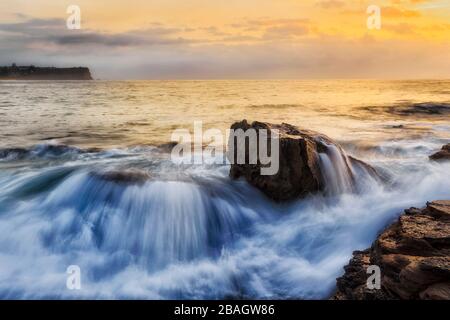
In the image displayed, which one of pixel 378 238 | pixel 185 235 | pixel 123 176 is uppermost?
pixel 123 176

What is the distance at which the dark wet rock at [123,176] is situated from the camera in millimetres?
9786

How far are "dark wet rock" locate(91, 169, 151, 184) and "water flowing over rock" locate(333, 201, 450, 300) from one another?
5.29m

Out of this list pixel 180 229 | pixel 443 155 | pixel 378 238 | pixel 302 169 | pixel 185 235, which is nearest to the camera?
pixel 378 238

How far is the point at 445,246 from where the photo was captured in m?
5.21

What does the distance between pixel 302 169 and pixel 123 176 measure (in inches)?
164

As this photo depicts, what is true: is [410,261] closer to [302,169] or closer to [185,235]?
[302,169]

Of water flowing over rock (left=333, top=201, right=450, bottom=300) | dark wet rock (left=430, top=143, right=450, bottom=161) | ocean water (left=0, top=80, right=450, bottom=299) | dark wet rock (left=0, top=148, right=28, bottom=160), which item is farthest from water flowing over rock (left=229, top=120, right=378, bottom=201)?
dark wet rock (left=0, top=148, right=28, bottom=160)

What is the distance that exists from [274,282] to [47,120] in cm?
2098

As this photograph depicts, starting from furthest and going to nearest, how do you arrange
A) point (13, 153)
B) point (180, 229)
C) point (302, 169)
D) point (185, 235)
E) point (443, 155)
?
point (13, 153), point (443, 155), point (302, 169), point (180, 229), point (185, 235)

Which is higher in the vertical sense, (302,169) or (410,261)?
(302,169)

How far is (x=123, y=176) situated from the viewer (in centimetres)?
1005

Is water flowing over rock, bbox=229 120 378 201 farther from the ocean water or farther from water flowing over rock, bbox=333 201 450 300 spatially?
water flowing over rock, bbox=333 201 450 300

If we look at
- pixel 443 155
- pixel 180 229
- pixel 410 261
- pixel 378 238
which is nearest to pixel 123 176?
pixel 180 229

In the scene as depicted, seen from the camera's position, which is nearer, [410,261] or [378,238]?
[410,261]
